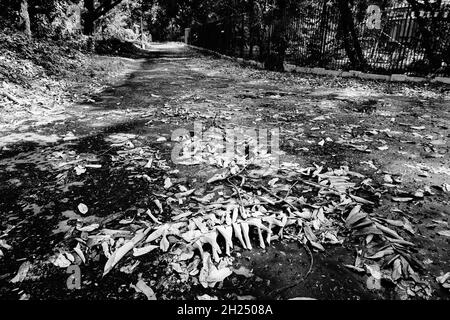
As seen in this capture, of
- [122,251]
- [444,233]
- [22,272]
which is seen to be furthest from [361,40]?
[22,272]

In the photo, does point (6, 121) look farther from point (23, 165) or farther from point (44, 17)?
point (44, 17)

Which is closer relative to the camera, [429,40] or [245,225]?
[245,225]

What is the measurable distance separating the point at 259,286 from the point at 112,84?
8149 mm

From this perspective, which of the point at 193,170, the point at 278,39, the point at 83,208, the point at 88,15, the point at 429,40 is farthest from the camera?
the point at 88,15

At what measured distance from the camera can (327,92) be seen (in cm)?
713

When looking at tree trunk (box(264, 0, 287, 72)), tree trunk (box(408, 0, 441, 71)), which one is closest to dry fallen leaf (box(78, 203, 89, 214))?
tree trunk (box(408, 0, 441, 71))

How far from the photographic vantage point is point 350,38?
389 inches

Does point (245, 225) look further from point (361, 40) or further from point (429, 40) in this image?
point (361, 40)

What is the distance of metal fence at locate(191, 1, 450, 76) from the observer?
8539mm

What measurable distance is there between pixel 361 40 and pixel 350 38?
38cm

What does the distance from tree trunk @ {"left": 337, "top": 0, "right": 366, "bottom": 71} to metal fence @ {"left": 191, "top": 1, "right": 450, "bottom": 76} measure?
21 centimetres

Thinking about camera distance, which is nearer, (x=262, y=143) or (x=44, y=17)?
(x=262, y=143)

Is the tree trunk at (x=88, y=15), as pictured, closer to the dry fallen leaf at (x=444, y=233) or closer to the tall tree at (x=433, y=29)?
the tall tree at (x=433, y=29)

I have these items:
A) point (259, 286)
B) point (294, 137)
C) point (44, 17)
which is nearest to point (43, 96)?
point (294, 137)
